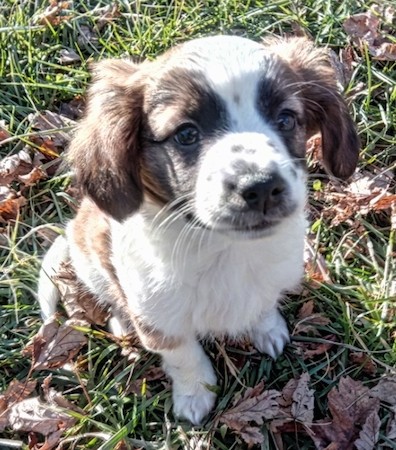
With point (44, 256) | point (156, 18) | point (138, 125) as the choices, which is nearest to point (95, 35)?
point (156, 18)

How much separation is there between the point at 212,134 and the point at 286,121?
0.31 m

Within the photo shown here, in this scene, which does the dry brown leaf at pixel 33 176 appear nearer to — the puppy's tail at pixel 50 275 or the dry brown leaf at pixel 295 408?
the puppy's tail at pixel 50 275

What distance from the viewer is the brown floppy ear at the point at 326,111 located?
9.80 ft

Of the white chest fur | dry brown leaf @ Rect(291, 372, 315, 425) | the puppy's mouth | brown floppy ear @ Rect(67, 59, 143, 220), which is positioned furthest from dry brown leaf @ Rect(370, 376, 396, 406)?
brown floppy ear @ Rect(67, 59, 143, 220)

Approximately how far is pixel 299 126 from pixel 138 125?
2.04 feet

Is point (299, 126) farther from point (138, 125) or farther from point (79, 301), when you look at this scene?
point (79, 301)

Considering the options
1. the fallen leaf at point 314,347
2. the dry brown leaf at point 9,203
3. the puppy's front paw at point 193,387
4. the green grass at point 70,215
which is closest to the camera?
the puppy's front paw at point 193,387

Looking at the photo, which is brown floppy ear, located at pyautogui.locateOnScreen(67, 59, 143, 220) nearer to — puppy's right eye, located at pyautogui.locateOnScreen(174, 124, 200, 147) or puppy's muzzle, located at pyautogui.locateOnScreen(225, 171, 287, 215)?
puppy's right eye, located at pyautogui.locateOnScreen(174, 124, 200, 147)

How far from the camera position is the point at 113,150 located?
2779 mm

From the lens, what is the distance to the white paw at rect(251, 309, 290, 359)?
3670mm

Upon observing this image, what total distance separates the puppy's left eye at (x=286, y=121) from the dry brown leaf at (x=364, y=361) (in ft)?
4.69

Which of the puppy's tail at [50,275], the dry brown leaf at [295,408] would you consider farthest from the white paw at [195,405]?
the puppy's tail at [50,275]

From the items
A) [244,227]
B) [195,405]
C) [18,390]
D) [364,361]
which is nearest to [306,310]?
[364,361]

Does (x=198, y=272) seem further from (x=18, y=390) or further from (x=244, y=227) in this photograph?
(x=18, y=390)
